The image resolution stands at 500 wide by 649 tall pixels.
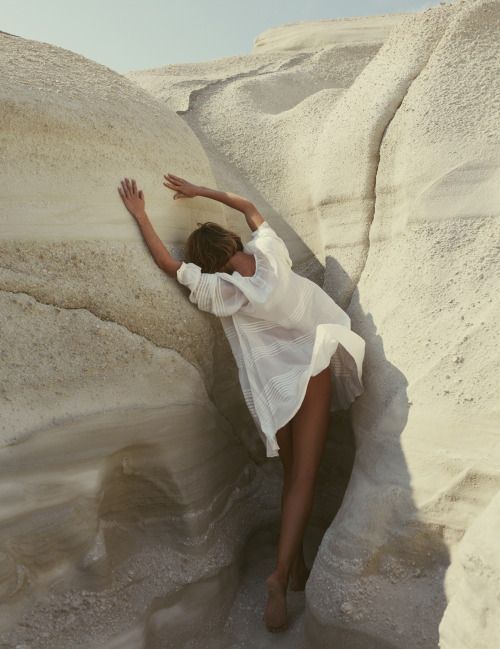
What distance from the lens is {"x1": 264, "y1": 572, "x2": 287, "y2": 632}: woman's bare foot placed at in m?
1.92

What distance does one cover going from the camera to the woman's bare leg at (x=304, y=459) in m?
2.00

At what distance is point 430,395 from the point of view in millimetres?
1873

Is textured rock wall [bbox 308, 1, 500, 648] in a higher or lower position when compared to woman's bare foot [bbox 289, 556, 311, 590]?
higher

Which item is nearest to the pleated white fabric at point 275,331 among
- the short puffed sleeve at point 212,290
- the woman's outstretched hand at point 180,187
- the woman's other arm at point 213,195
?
the short puffed sleeve at point 212,290

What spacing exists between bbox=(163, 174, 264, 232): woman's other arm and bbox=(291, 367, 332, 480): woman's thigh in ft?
1.92

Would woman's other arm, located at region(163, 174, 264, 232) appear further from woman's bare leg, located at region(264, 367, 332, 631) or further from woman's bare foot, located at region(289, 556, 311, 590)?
woman's bare foot, located at region(289, 556, 311, 590)

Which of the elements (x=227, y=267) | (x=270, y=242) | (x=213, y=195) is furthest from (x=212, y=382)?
(x=213, y=195)

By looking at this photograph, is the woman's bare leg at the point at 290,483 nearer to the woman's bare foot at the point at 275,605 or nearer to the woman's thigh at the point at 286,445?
the woman's thigh at the point at 286,445

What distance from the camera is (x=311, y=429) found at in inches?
82.1

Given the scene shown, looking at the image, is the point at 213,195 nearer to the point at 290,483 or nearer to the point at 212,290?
the point at 212,290

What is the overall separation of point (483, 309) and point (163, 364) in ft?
2.89

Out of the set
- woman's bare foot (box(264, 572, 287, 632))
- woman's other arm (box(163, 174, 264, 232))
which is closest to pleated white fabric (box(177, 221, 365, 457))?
woman's other arm (box(163, 174, 264, 232))

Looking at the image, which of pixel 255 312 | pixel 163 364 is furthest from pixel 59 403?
pixel 255 312

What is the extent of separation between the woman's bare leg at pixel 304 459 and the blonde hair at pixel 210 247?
45 centimetres
